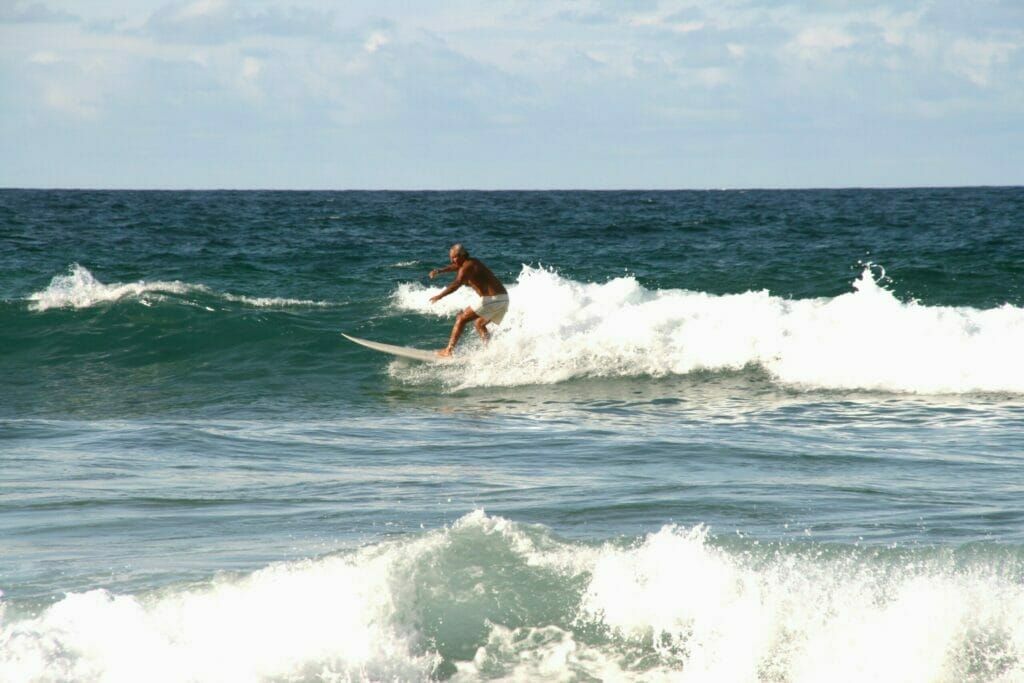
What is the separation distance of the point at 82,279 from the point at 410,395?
9.11 metres

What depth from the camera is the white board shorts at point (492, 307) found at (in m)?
14.2

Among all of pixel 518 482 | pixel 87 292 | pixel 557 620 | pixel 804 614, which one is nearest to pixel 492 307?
pixel 518 482

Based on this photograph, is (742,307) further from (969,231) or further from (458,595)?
(969,231)

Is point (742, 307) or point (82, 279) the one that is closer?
Answer: point (742, 307)

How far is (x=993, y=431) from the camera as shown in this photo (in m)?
→ 10.3

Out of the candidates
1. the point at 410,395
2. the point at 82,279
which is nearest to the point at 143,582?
the point at 410,395

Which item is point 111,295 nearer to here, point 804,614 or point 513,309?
point 513,309

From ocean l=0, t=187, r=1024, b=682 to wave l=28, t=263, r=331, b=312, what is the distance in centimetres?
9

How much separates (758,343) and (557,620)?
422 inches

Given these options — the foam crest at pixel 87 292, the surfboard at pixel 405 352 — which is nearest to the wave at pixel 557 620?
the surfboard at pixel 405 352

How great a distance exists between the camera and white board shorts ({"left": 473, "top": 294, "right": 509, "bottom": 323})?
14180 millimetres

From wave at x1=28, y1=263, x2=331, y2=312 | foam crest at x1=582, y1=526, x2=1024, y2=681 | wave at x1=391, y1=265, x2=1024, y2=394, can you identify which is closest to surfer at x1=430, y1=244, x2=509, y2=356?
wave at x1=391, y1=265, x2=1024, y2=394

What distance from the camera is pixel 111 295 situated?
1923 cm

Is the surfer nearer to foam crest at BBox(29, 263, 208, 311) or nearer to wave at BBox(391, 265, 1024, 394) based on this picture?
wave at BBox(391, 265, 1024, 394)
